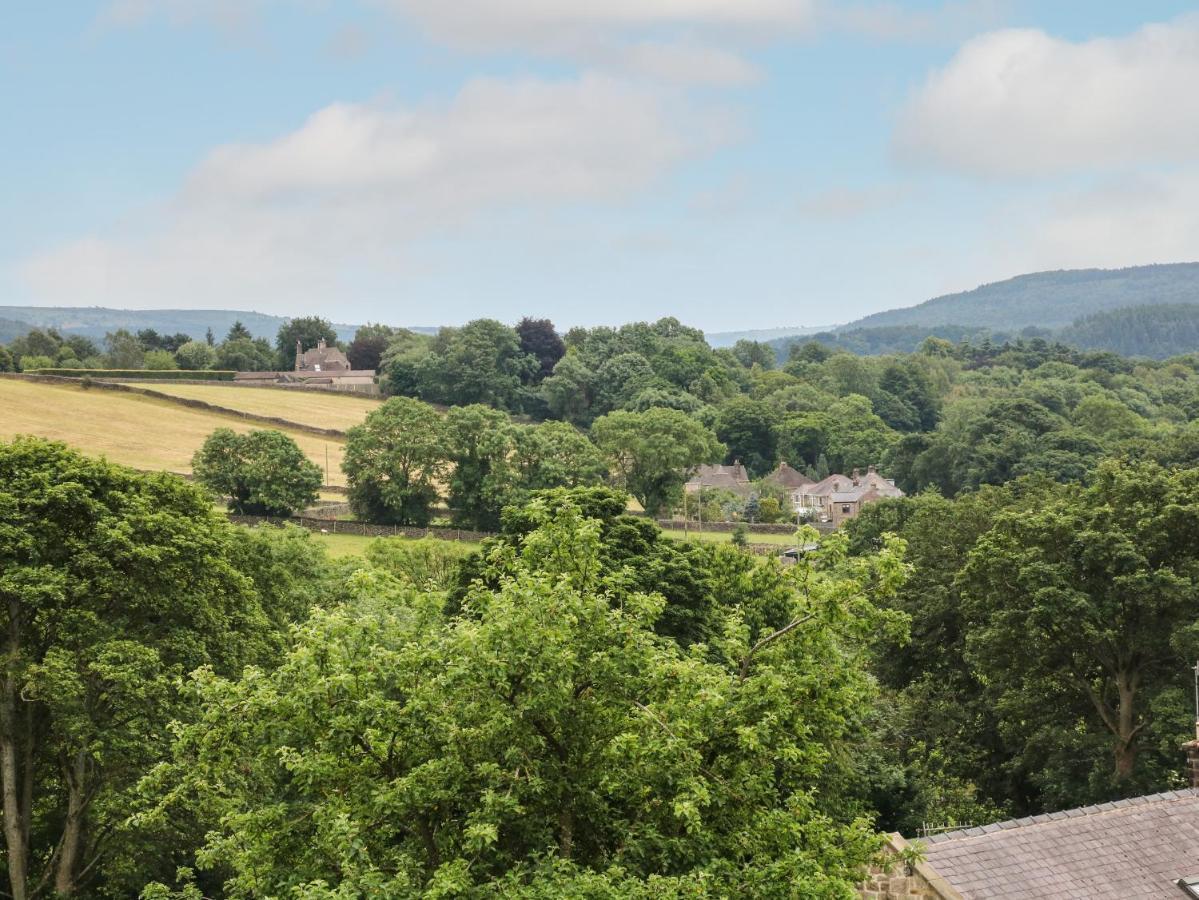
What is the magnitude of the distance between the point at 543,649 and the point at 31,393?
106m

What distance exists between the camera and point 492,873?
13.1 metres

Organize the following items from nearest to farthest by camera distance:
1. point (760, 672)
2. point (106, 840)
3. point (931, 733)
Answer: point (760, 672) → point (106, 840) → point (931, 733)

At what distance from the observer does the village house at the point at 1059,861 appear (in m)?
15.7

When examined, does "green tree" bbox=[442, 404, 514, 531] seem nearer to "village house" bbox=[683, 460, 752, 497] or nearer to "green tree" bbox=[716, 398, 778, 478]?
"village house" bbox=[683, 460, 752, 497]

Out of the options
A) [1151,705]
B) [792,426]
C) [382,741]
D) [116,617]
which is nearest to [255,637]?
[116,617]

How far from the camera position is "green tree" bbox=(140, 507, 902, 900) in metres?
12.9

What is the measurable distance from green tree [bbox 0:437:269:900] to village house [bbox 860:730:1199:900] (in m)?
15.5

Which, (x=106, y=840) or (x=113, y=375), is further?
(x=113, y=375)

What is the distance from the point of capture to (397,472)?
84.4m

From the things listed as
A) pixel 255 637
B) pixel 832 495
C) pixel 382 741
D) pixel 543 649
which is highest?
pixel 543 649

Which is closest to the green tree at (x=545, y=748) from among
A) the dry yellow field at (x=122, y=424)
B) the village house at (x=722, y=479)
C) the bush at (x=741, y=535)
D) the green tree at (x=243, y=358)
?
the bush at (x=741, y=535)

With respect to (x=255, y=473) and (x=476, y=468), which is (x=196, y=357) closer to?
(x=255, y=473)

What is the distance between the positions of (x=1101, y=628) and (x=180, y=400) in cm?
9865

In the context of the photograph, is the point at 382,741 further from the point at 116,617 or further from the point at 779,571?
the point at 116,617
